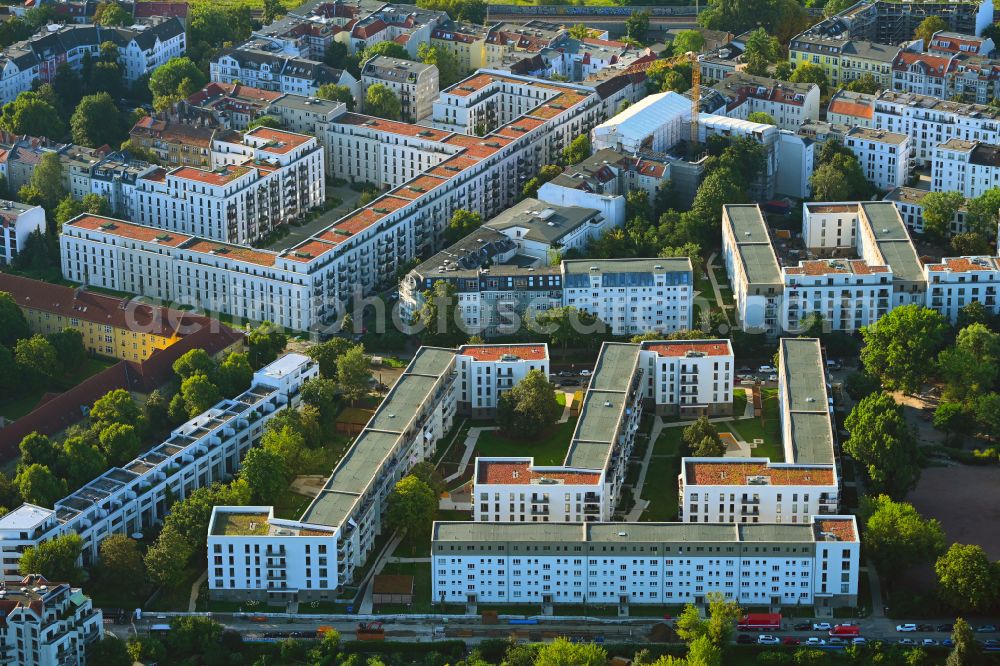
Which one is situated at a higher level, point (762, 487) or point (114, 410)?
point (114, 410)

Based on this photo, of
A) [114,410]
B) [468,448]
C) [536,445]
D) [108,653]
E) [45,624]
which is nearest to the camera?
[45,624]

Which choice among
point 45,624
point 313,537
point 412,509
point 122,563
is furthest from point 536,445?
point 45,624

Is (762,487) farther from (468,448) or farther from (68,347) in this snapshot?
(68,347)

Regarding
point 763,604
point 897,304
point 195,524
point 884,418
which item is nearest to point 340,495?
point 195,524

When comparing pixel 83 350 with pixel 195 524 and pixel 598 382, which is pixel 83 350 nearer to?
pixel 195 524

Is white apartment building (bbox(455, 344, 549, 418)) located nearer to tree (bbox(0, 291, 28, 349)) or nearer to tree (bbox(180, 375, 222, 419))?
tree (bbox(180, 375, 222, 419))

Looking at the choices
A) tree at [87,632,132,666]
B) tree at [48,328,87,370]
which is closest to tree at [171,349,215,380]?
tree at [48,328,87,370]
